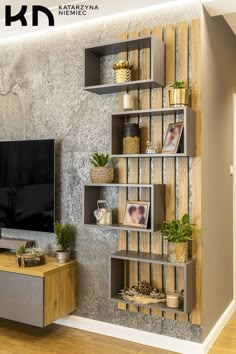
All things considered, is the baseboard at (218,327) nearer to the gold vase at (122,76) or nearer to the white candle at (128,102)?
the white candle at (128,102)

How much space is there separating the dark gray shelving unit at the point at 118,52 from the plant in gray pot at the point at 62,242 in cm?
117

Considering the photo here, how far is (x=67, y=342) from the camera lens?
3.02m

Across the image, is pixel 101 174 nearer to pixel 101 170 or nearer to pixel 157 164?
pixel 101 170

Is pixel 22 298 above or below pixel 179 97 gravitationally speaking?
below

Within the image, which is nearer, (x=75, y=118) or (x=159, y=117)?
(x=159, y=117)

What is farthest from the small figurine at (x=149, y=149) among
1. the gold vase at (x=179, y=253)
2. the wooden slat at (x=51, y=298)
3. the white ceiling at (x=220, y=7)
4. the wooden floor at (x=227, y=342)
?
the wooden floor at (x=227, y=342)

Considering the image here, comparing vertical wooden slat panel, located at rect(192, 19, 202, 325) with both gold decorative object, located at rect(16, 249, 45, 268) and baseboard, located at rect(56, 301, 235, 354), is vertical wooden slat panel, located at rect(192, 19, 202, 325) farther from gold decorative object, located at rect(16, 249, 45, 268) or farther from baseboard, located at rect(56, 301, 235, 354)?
gold decorative object, located at rect(16, 249, 45, 268)

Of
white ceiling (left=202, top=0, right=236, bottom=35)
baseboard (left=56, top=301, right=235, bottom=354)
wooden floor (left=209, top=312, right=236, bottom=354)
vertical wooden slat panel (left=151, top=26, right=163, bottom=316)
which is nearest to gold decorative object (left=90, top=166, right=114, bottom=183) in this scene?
vertical wooden slat panel (left=151, top=26, right=163, bottom=316)

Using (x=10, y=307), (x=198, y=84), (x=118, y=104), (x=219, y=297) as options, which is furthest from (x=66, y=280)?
(x=198, y=84)

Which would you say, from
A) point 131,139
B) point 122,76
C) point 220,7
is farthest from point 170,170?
point 220,7

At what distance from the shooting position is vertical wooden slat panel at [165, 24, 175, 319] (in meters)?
2.87

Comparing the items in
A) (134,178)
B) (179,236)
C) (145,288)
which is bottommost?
(145,288)

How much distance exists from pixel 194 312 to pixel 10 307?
4.70 ft

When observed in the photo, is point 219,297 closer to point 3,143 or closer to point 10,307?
point 10,307
